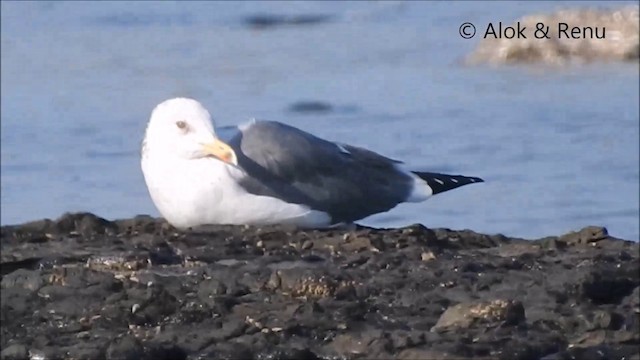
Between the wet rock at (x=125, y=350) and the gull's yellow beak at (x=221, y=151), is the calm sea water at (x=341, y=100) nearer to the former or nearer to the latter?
the gull's yellow beak at (x=221, y=151)

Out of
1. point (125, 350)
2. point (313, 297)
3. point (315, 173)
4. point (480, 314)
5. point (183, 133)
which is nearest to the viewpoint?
point (125, 350)

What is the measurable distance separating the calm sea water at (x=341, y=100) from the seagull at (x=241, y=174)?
217 centimetres

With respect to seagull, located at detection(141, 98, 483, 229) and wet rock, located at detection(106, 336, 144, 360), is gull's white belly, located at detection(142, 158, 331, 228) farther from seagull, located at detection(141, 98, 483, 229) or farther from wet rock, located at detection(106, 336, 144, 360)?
wet rock, located at detection(106, 336, 144, 360)

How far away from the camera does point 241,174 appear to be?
7277mm

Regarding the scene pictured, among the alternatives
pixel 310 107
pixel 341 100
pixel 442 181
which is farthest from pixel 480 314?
pixel 341 100

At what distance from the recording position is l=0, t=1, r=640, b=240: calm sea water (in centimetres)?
1070

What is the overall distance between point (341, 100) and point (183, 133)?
7.66m

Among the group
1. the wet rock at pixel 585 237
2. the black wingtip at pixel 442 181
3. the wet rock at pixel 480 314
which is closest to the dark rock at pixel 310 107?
the black wingtip at pixel 442 181

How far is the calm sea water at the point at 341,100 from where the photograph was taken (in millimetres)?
10703

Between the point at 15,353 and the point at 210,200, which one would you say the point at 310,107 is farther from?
the point at 15,353

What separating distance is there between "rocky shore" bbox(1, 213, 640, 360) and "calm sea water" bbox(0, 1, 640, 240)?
9.83 feet

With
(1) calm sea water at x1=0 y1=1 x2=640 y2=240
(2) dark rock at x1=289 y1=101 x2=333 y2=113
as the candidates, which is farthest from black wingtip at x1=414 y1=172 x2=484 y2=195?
(2) dark rock at x1=289 y1=101 x2=333 y2=113

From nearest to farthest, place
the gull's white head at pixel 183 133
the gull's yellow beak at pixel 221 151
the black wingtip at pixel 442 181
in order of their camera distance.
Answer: the gull's yellow beak at pixel 221 151 → the gull's white head at pixel 183 133 → the black wingtip at pixel 442 181

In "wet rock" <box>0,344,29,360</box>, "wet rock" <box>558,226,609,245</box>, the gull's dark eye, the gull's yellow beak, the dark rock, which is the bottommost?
"wet rock" <box>0,344,29,360</box>
